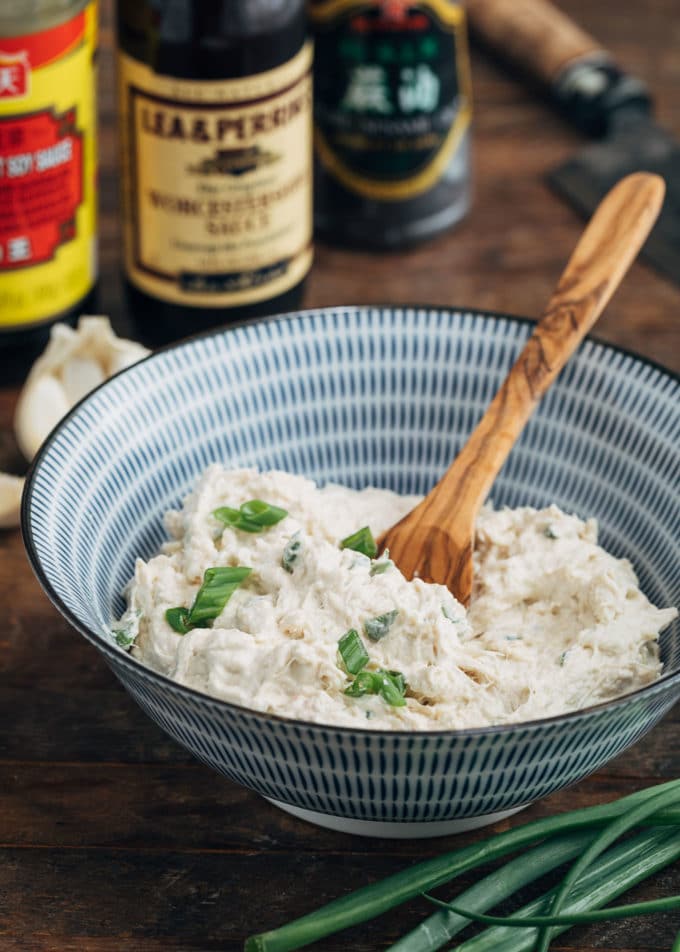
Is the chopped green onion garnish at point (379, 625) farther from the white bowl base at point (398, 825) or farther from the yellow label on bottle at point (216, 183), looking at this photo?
the yellow label on bottle at point (216, 183)

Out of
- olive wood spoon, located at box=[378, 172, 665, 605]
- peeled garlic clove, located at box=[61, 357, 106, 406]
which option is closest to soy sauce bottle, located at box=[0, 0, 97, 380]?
peeled garlic clove, located at box=[61, 357, 106, 406]

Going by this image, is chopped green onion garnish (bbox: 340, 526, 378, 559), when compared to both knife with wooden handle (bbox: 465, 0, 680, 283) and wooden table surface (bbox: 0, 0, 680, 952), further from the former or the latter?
knife with wooden handle (bbox: 465, 0, 680, 283)

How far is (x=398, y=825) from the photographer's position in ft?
4.01

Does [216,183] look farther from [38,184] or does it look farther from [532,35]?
[532,35]

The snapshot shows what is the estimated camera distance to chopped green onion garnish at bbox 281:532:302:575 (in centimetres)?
129

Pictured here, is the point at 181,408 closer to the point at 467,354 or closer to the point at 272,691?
the point at 467,354

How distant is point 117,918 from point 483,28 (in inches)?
72.2

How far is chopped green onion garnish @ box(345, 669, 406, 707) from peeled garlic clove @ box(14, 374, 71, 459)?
693 millimetres

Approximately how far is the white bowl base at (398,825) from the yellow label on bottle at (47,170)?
84 centimetres

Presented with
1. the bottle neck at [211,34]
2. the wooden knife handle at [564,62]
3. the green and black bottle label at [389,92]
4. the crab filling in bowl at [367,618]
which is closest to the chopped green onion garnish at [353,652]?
the crab filling in bowl at [367,618]

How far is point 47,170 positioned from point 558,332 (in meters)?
0.67

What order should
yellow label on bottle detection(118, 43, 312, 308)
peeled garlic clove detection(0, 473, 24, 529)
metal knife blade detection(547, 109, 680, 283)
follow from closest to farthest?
peeled garlic clove detection(0, 473, 24, 529) < yellow label on bottle detection(118, 43, 312, 308) < metal knife blade detection(547, 109, 680, 283)

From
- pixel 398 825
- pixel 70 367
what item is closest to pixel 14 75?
pixel 70 367

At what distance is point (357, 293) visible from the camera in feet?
6.88
